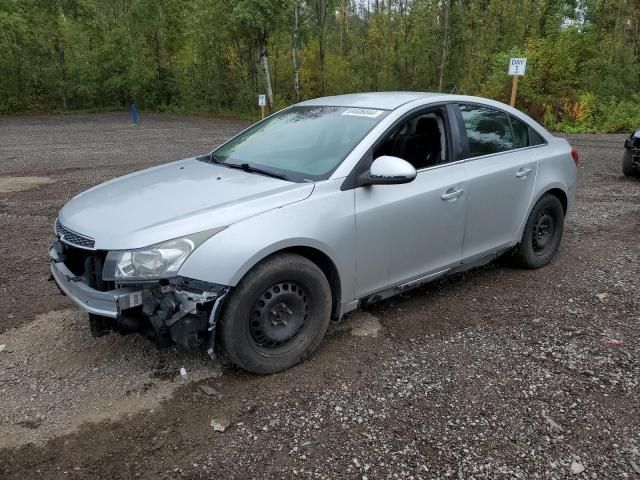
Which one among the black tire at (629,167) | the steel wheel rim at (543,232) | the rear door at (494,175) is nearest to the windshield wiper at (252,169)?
the rear door at (494,175)

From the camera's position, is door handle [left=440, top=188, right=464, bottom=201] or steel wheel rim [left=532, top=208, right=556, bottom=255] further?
steel wheel rim [left=532, top=208, right=556, bottom=255]

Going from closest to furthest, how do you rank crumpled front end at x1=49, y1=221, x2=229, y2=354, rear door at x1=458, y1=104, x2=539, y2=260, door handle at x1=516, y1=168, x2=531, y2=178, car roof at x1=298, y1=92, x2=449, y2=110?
crumpled front end at x1=49, y1=221, x2=229, y2=354, car roof at x1=298, y1=92, x2=449, y2=110, rear door at x1=458, y1=104, x2=539, y2=260, door handle at x1=516, y1=168, x2=531, y2=178

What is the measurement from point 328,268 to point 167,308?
42.4 inches

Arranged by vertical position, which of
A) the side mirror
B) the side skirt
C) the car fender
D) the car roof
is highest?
the car roof

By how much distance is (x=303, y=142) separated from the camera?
153 inches

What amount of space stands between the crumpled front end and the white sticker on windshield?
5.81 ft

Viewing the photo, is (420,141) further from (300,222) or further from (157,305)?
(157,305)

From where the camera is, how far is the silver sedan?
9.26 ft

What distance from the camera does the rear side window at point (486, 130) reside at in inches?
165

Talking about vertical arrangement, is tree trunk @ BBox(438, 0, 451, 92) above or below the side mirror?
above

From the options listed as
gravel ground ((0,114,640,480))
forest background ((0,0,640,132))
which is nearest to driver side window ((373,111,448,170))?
gravel ground ((0,114,640,480))

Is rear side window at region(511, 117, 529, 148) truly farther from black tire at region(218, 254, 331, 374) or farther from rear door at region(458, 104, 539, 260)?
black tire at region(218, 254, 331, 374)

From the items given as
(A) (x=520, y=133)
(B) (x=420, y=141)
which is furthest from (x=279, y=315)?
(A) (x=520, y=133)

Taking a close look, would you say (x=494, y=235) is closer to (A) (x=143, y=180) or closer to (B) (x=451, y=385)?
(B) (x=451, y=385)
